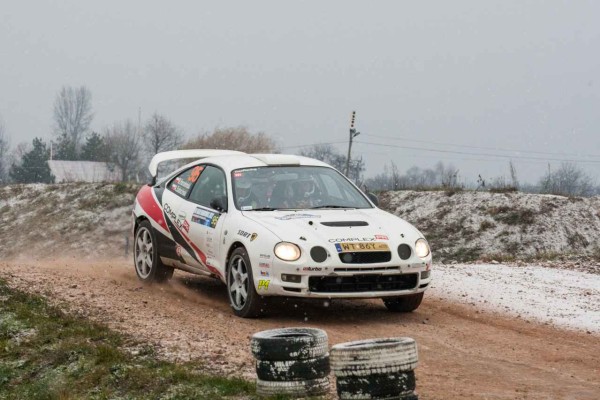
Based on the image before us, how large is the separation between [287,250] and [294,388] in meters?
3.06

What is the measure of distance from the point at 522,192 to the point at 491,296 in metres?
18.5

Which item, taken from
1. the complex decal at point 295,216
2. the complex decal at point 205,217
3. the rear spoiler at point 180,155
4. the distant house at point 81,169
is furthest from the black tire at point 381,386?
the distant house at point 81,169

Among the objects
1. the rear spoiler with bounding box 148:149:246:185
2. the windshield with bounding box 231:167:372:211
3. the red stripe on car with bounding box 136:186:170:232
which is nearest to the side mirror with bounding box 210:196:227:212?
the windshield with bounding box 231:167:372:211

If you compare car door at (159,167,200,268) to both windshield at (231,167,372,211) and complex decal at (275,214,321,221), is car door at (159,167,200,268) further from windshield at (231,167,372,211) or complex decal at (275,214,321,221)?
complex decal at (275,214,321,221)

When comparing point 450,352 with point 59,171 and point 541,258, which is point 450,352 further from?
point 59,171

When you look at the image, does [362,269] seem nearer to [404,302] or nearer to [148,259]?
[404,302]

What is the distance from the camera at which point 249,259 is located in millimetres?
9320

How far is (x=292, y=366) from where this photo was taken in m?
6.12

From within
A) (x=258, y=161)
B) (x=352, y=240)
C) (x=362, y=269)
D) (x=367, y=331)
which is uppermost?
(x=258, y=161)

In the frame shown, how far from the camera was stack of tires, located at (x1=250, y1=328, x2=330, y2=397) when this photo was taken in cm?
611

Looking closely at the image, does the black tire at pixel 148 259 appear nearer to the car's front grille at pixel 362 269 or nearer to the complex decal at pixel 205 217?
the complex decal at pixel 205 217

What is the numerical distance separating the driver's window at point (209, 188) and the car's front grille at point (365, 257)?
5.82 feet

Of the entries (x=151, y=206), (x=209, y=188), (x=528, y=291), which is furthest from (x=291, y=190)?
(x=528, y=291)

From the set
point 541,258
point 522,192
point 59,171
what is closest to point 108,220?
point 522,192
